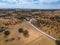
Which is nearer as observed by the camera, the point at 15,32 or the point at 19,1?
the point at 15,32

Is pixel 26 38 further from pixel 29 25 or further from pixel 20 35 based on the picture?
pixel 29 25

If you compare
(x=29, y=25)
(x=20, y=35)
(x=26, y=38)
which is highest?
(x=29, y=25)

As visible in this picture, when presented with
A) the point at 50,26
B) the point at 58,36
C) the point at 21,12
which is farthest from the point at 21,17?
the point at 58,36

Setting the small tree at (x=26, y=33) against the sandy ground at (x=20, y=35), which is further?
the small tree at (x=26, y=33)

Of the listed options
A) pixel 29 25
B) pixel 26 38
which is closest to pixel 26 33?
pixel 26 38

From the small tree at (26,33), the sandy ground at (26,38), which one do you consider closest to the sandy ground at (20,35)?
the sandy ground at (26,38)

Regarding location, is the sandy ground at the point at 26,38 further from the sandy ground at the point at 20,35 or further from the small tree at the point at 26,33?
the small tree at the point at 26,33

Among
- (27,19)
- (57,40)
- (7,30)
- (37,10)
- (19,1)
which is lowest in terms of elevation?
(57,40)

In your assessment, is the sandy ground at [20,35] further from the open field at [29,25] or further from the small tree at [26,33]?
the small tree at [26,33]

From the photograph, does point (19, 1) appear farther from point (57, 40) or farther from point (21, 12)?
point (57, 40)

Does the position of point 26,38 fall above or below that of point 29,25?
below

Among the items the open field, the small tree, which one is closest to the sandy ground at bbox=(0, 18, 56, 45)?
the open field
